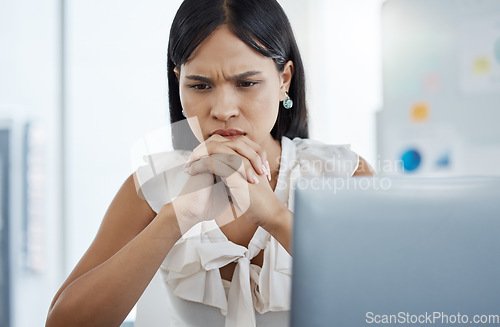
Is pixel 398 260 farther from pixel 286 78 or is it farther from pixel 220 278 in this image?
pixel 286 78

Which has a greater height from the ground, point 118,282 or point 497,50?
point 497,50

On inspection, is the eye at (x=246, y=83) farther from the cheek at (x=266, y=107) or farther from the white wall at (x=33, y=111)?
the white wall at (x=33, y=111)

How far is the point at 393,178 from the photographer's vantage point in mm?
499

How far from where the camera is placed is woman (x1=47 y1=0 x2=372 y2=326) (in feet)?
3.04

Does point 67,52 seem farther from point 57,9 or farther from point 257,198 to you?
point 257,198

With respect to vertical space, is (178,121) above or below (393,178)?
above

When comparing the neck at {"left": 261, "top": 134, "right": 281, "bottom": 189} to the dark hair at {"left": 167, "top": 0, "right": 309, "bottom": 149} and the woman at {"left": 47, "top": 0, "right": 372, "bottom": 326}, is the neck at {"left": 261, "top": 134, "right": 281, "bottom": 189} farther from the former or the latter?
the dark hair at {"left": 167, "top": 0, "right": 309, "bottom": 149}

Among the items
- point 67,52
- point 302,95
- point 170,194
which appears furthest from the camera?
point 67,52

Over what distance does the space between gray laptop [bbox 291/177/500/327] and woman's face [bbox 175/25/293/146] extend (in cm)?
60

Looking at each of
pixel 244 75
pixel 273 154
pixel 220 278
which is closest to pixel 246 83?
pixel 244 75

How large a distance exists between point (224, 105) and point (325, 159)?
1.25ft

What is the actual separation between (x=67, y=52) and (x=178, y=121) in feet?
6.28

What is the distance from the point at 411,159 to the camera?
2.69 metres

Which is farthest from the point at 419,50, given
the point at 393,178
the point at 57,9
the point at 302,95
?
the point at 393,178
